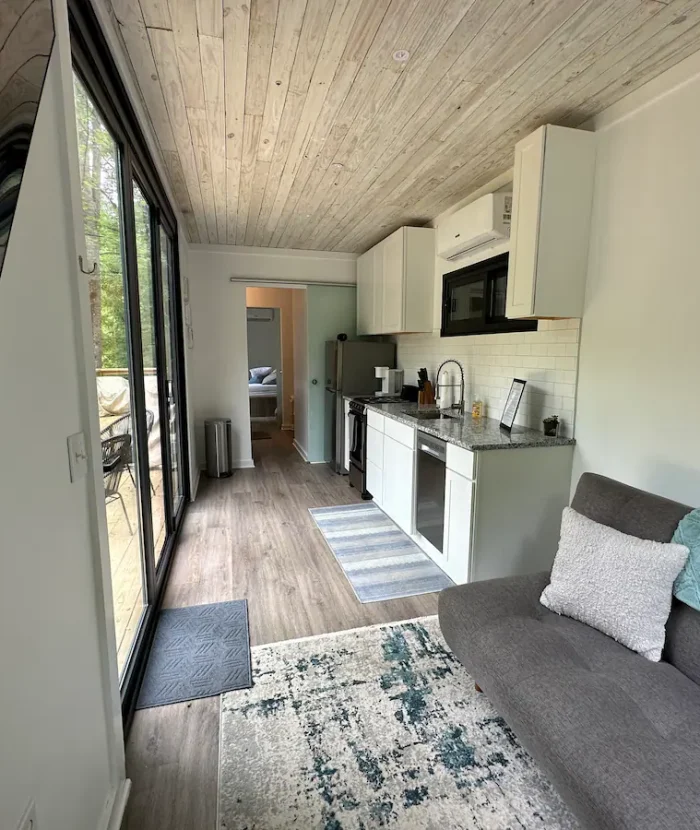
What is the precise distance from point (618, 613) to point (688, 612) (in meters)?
0.22

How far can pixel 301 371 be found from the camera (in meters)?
5.76

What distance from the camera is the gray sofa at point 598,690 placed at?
1052 mm

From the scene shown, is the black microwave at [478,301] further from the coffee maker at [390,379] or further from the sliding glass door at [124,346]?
the sliding glass door at [124,346]

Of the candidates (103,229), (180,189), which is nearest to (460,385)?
(180,189)

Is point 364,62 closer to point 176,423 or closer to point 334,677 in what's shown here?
point 334,677

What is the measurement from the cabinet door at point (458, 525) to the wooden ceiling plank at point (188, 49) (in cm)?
231

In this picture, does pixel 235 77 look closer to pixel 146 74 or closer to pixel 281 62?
pixel 281 62

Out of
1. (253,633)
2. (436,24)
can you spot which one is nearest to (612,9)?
(436,24)

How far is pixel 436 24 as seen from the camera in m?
1.57

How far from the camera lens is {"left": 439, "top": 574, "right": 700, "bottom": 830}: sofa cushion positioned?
40.9 inches

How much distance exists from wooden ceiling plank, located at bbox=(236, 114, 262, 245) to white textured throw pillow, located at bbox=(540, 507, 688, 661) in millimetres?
2455

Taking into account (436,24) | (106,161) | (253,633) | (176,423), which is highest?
(436,24)

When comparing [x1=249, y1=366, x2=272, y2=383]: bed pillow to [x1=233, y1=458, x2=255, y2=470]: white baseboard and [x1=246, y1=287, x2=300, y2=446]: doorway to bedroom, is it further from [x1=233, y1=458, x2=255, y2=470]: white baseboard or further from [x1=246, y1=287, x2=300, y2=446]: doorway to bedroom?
[x1=233, y1=458, x2=255, y2=470]: white baseboard

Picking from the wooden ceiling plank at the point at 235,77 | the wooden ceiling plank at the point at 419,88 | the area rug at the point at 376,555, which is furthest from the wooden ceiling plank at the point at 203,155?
the area rug at the point at 376,555
